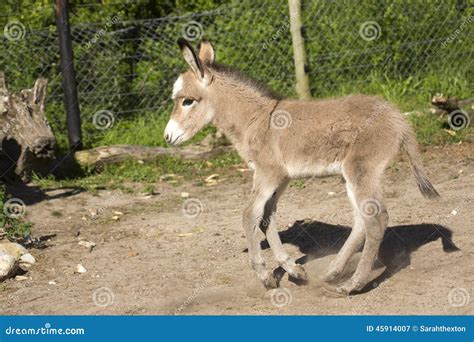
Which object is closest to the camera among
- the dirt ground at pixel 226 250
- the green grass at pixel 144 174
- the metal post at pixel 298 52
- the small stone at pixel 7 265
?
the dirt ground at pixel 226 250

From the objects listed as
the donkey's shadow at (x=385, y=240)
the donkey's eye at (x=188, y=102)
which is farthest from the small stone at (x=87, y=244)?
the donkey's eye at (x=188, y=102)

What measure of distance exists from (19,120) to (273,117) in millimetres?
3684

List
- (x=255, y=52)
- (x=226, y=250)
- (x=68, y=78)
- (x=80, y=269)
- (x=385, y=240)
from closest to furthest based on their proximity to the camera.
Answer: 1. (x=80, y=269)
2. (x=385, y=240)
3. (x=226, y=250)
4. (x=68, y=78)
5. (x=255, y=52)

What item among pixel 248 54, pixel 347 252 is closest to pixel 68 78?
pixel 248 54

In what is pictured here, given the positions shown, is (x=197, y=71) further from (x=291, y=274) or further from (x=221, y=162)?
(x=221, y=162)

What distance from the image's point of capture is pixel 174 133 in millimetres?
7000

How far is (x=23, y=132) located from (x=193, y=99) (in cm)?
305

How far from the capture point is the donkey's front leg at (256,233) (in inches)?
250

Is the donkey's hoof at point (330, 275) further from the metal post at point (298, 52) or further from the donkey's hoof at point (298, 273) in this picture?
the metal post at point (298, 52)

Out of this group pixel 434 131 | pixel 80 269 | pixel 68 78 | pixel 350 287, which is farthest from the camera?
pixel 434 131

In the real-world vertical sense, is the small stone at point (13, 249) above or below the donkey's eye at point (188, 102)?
below

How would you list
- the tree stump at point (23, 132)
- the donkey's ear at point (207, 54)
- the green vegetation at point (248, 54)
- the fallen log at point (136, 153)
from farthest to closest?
the green vegetation at point (248, 54), the fallen log at point (136, 153), the tree stump at point (23, 132), the donkey's ear at point (207, 54)

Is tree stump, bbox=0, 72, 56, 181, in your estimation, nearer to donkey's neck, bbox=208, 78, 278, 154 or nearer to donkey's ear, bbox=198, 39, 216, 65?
donkey's ear, bbox=198, 39, 216, 65

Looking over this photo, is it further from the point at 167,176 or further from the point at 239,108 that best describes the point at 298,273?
the point at 167,176
